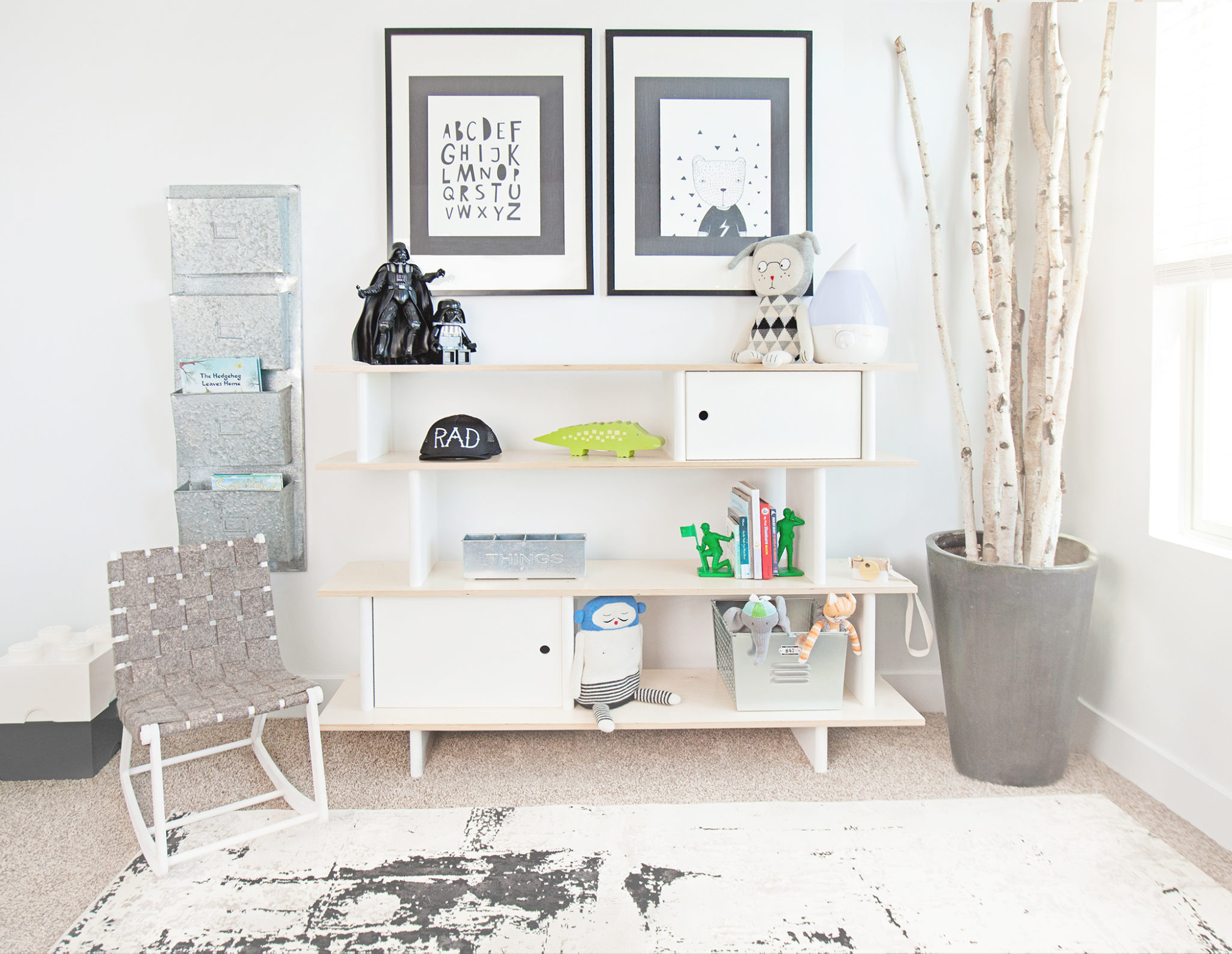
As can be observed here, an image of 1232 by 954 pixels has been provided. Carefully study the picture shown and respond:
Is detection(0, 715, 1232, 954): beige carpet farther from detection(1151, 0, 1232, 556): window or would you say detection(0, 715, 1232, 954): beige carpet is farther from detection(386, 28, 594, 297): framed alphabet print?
detection(386, 28, 594, 297): framed alphabet print

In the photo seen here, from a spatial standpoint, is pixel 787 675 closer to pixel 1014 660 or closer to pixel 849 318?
pixel 1014 660

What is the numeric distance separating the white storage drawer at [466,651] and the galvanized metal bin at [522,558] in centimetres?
8

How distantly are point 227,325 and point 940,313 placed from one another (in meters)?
2.00

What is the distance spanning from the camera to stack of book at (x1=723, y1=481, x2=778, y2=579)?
2.06 metres

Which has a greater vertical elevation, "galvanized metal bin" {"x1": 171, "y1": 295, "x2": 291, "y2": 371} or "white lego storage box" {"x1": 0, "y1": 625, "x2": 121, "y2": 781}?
"galvanized metal bin" {"x1": 171, "y1": 295, "x2": 291, "y2": 371}

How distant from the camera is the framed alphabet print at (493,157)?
2207mm

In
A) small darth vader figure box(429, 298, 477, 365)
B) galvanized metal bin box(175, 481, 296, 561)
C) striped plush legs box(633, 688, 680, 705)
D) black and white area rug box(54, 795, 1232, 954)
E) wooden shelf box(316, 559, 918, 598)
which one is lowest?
black and white area rug box(54, 795, 1232, 954)

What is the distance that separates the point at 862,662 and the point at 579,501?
92 centimetres

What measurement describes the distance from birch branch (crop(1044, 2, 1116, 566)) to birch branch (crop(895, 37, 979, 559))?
0.66ft

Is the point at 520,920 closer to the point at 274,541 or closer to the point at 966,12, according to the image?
the point at 274,541

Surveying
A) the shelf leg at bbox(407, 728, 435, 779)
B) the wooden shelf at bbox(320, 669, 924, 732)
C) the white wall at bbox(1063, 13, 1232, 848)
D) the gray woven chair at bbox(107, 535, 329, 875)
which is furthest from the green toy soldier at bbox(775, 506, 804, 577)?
the gray woven chair at bbox(107, 535, 329, 875)

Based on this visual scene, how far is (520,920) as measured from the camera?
1473mm

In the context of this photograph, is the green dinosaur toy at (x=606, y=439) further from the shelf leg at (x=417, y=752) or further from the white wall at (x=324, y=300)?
the shelf leg at (x=417, y=752)

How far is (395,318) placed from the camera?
2057mm
